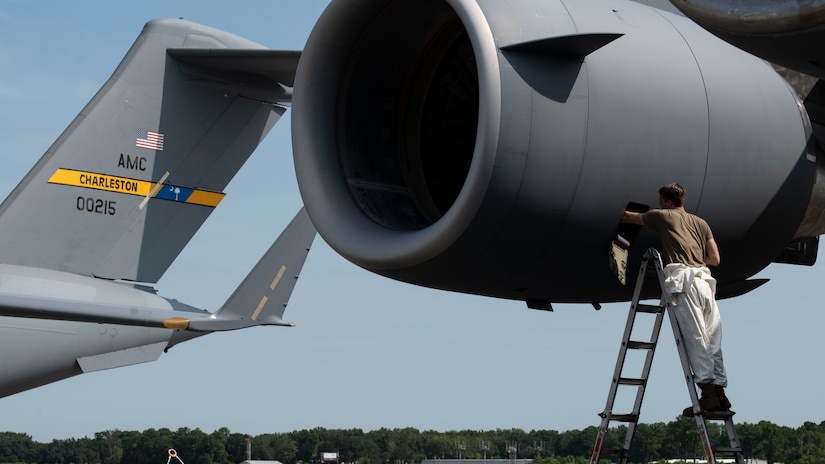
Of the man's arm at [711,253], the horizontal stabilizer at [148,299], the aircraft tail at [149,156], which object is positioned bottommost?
the man's arm at [711,253]

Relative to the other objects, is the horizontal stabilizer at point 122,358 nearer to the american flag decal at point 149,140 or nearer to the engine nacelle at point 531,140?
the american flag decal at point 149,140

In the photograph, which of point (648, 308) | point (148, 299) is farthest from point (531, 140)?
point (148, 299)

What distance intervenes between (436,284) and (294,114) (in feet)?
4.26

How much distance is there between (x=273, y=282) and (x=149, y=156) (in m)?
3.00

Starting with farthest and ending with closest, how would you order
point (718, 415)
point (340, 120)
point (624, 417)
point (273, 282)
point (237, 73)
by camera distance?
1. point (273, 282)
2. point (237, 73)
3. point (340, 120)
4. point (624, 417)
5. point (718, 415)

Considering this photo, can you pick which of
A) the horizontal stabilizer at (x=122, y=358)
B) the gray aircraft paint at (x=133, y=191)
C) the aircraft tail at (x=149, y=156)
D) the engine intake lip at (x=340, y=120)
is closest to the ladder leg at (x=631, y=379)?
the engine intake lip at (x=340, y=120)

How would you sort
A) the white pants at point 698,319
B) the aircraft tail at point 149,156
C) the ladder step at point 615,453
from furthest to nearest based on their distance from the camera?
1. the aircraft tail at point 149,156
2. the ladder step at point 615,453
3. the white pants at point 698,319

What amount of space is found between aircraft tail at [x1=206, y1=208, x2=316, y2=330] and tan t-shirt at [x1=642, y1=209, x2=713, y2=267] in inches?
370

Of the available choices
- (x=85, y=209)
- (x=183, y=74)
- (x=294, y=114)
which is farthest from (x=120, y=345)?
(x=294, y=114)

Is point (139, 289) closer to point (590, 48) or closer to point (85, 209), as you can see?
point (85, 209)

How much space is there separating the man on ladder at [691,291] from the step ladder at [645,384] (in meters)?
0.05

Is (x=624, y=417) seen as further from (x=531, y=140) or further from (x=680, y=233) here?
(x=531, y=140)

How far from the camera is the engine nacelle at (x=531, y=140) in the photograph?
446 cm

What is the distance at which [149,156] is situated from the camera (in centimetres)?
1359
